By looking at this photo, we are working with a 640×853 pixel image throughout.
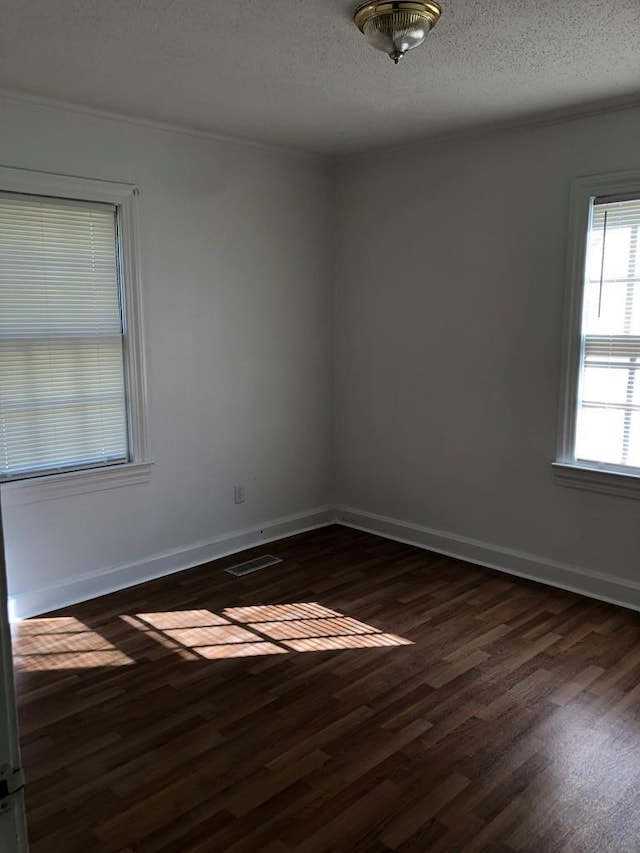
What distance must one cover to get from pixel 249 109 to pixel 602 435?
101 inches

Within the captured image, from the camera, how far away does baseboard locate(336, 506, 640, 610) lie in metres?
3.71

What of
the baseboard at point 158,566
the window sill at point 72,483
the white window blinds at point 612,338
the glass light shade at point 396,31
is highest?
the glass light shade at point 396,31

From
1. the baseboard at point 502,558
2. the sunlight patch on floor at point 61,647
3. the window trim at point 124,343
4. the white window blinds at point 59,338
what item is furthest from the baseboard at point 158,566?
the white window blinds at point 59,338

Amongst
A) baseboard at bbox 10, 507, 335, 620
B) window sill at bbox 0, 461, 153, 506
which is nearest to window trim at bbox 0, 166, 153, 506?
window sill at bbox 0, 461, 153, 506

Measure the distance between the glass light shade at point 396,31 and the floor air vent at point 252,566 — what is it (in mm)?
2894

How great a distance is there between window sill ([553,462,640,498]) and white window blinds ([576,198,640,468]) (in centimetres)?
8

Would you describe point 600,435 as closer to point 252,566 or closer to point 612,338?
point 612,338

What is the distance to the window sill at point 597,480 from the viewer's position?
3.60 m

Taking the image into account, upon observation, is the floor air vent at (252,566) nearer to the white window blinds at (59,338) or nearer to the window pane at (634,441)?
the white window blinds at (59,338)

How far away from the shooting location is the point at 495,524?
4.23 m

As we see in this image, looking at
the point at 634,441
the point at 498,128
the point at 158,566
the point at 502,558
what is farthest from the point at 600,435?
the point at 158,566

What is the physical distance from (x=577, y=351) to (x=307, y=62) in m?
2.03

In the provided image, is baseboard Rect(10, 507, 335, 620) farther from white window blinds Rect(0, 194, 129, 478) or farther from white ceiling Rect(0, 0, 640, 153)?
white ceiling Rect(0, 0, 640, 153)

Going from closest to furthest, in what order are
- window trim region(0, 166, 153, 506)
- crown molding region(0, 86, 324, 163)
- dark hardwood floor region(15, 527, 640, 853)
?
1. dark hardwood floor region(15, 527, 640, 853)
2. crown molding region(0, 86, 324, 163)
3. window trim region(0, 166, 153, 506)
